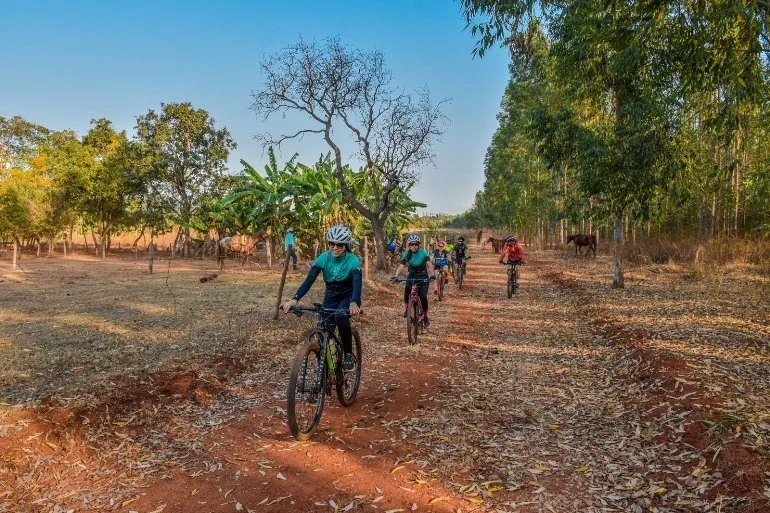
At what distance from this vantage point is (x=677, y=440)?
5234 mm

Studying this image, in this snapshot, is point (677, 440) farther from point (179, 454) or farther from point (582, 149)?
point (582, 149)

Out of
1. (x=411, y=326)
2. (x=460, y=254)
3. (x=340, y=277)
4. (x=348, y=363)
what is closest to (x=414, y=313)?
(x=411, y=326)

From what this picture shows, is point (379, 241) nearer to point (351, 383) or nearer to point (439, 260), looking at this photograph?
point (439, 260)

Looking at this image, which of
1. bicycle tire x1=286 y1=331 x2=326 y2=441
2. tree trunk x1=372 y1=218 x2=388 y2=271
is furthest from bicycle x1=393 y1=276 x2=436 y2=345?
tree trunk x1=372 y1=218 x2=388 y2=271

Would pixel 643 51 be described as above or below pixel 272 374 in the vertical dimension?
above

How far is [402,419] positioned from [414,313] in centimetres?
440

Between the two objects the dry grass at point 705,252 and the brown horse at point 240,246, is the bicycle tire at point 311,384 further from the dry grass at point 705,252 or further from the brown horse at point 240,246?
the brown horse at point 240,246

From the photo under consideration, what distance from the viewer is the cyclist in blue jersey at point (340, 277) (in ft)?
19.8

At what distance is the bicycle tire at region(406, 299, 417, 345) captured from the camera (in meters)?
10.1

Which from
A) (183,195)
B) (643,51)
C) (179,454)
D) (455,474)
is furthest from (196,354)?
(183,195)

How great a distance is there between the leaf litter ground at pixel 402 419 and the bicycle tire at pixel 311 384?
0.20 metres

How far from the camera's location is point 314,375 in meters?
5.74

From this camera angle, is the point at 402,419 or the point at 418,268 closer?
the point at 402,419

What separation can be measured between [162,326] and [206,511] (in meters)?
7.59
